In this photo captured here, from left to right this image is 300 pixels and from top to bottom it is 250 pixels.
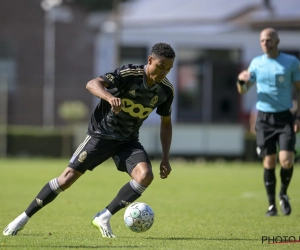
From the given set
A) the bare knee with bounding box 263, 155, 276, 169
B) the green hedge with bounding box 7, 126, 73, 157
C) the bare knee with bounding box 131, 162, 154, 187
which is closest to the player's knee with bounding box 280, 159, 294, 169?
the bare knee with bounding box 263, 155, 276, 169

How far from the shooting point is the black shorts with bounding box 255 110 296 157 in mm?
10266

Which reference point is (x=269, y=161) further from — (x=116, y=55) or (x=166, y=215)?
(x=116, y=55)

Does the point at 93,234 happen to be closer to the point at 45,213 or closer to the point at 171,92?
the point at 171,92

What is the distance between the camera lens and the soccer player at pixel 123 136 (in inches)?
294

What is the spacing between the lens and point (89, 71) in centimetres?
4300

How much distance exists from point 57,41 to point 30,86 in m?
5.15

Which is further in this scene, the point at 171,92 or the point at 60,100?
the point at 60,100

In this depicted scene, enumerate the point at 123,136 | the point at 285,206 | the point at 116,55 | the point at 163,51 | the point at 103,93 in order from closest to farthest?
the point at 103,93 → the point at 163,51 → the point at 123,136 → the point at 285,206 → the point at 116,55

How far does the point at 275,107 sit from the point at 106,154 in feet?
11.3

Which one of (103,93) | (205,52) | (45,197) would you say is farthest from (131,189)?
(205,52)

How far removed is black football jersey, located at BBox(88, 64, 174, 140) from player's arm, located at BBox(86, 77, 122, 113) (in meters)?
0.11

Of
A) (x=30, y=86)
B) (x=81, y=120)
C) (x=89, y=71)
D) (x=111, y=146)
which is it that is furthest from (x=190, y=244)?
(x=89, y=71)

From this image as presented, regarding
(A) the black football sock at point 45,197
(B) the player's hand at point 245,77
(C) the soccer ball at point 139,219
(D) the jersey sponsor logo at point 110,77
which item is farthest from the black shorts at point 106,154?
(B) the player's hand at point 245,77

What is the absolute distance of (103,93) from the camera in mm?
7066
